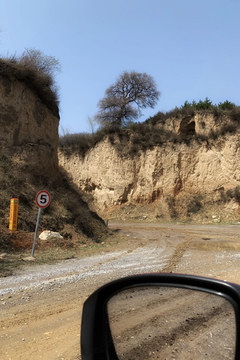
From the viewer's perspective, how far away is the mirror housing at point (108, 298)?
1589 millimetres

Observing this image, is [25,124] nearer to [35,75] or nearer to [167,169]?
[35,75]

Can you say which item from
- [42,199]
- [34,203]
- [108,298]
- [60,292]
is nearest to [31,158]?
[34,203]

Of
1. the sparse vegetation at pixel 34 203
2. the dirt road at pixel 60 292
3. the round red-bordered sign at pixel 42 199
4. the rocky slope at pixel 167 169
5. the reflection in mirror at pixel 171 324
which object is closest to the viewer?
the reflection in mirror at pixel 171 324

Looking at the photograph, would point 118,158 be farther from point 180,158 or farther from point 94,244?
point 94,244

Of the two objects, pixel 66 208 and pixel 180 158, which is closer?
pixel 66 208

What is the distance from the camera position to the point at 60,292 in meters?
5.43

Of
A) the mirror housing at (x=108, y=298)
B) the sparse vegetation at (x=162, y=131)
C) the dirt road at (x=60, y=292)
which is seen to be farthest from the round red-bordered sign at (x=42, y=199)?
the sparse vegetation at (x=162, y=131)

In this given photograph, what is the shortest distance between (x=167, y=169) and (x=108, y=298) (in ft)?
104

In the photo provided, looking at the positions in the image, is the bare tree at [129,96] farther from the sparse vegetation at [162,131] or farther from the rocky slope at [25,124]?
the rocky slope at [25,124]

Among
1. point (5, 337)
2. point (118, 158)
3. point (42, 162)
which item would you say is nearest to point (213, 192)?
point (118, 158)

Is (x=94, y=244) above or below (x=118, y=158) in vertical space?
below

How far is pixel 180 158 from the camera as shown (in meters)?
32.6

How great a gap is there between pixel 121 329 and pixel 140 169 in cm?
3326

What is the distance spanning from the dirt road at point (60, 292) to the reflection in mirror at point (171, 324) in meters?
1.61
